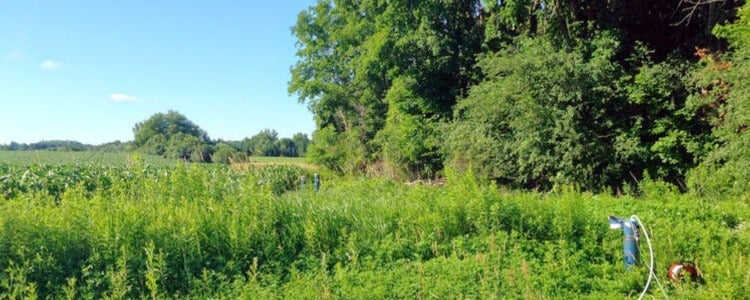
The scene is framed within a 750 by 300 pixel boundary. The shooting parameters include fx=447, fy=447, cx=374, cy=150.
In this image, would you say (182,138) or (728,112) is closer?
(728,112)

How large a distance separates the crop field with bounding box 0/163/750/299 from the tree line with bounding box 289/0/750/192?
4093 millimetres

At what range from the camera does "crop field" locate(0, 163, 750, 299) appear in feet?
12.3

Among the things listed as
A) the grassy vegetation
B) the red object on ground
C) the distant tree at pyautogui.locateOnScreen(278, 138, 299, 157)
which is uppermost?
the distant tree at pyautogui.locateOnScreen(278, 138, 299, 157)

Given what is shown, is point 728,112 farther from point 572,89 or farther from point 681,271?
point 681,271

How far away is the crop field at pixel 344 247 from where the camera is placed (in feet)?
12.3

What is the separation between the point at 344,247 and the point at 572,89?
821 cm

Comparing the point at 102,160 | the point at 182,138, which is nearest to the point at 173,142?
the point at 182,138

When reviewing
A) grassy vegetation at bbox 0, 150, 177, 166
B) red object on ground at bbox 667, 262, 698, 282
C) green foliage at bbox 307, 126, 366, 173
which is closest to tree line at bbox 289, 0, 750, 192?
green foliage at bbox 307, 126, 366, 173

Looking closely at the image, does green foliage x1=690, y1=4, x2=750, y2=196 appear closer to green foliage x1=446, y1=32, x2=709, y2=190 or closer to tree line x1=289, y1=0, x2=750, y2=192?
tree line x1=289, y1=0, x2=750, y2=192

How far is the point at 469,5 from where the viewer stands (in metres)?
15.6

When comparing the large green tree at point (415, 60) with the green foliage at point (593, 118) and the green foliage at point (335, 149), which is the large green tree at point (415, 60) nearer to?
the green foliage at point (335, 149)

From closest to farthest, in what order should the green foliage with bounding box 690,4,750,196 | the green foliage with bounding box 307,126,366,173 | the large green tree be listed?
the green foliage with bounding box 690,4,750,196 → the large green tree → the green foliage with bounding box 307,126,366,173

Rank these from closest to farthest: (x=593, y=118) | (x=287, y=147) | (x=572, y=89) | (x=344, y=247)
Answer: (x=344, y=247)
(x=572, y=89)
(x=593, y=118)
(x=287, y=147)

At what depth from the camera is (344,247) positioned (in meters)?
4.90
